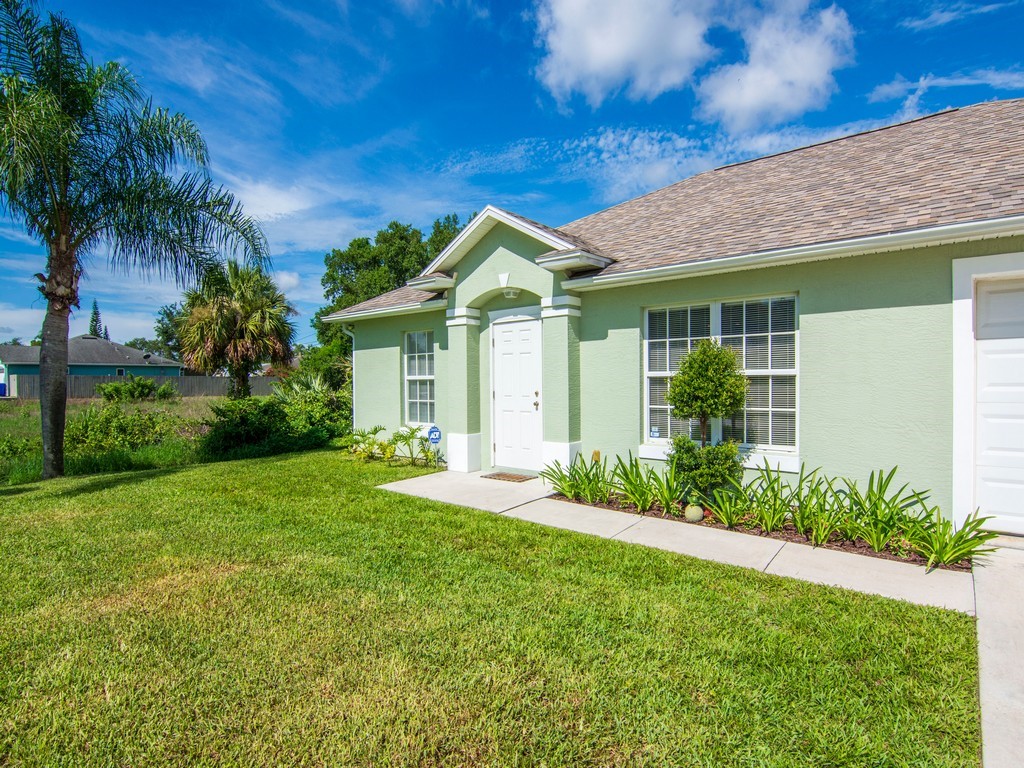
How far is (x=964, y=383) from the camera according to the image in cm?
527

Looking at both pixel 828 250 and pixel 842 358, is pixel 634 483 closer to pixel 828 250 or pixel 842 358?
pixel 842 358

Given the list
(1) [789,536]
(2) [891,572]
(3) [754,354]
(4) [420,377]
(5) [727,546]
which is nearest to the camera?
(2) [891,572]

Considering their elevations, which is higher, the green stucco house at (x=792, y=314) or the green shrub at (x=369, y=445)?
the green stucco house at (x=792, y=314)

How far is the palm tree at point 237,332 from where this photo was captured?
20375 mm

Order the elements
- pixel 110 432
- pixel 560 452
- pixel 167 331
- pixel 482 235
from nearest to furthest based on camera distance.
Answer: pixel 560 452 → pixel 482 235 → pixel 110 432 → pixel 167 331

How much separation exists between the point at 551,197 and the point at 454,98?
26.3ft

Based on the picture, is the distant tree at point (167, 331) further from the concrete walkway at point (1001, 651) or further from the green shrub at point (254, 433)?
the concrete walkway at point (1001, 651)

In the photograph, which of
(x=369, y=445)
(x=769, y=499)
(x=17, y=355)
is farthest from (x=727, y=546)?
(x=17, y=355)

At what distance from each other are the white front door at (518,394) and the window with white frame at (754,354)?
7.29 ft

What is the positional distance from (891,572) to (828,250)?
11.2ft

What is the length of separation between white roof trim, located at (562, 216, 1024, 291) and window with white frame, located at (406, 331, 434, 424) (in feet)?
14.2

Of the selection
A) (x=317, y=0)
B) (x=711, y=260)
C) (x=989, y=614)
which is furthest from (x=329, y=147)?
(x=989, y=614)

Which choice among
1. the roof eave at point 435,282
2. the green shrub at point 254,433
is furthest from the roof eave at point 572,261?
the green shrub at point 254,433

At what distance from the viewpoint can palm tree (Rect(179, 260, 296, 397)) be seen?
20375 mm
